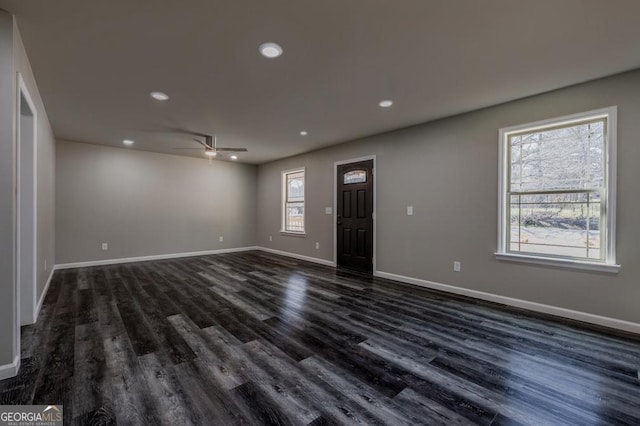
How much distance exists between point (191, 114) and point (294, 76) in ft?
6.15

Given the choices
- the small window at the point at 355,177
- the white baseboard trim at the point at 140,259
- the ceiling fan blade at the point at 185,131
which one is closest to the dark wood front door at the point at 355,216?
the small window at the point at 355,177

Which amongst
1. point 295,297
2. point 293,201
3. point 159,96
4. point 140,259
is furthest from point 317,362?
point 140,259

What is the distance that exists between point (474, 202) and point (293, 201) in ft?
13.9

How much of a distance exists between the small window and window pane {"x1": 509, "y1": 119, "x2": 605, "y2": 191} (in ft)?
7.64

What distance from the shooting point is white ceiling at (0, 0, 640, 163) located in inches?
75.5

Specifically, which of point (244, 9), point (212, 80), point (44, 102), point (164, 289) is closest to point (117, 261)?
point (164, 289)

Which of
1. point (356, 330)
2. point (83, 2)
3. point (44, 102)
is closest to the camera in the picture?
point (83, 2)

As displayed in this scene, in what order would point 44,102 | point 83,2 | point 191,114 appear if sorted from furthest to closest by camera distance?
point 191,114 → point 44,102 → point 83,2

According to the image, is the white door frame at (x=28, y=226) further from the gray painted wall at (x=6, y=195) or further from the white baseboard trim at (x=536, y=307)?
the white baseboard trim at (x=536, y=307)

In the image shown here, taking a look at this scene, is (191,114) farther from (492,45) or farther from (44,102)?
(492,45)

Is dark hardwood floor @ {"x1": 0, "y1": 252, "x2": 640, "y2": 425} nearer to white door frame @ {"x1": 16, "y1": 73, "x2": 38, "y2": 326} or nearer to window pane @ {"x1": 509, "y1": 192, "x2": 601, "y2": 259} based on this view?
white door frame @ {"x1": 16, "y1": 73, "x2": 38, "y2": 326}

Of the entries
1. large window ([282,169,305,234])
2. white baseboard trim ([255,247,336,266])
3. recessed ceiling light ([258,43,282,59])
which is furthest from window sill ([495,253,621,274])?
large window ([282,169,305,234])

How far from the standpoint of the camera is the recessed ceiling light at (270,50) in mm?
2299

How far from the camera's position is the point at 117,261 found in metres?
5.86
